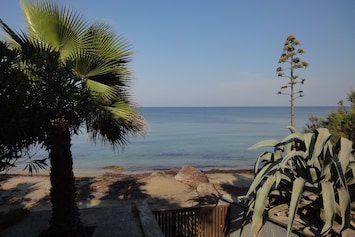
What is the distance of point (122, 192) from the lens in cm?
1134

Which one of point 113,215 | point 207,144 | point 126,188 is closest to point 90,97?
point 113,215

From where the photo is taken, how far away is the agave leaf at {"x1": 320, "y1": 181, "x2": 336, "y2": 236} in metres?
3.14

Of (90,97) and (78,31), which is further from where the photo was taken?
Result: (78,31)

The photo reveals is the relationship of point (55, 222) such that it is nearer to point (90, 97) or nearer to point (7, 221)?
point (7, 221)

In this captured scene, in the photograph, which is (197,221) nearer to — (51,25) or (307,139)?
(307,139)

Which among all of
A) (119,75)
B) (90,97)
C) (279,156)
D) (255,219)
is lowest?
(255,219)

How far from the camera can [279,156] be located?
438 cm

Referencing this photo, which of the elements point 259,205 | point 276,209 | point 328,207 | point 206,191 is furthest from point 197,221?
point 206,191

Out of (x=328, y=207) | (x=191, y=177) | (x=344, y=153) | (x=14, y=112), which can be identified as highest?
(x=14, y=112)

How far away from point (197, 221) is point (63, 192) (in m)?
2.28

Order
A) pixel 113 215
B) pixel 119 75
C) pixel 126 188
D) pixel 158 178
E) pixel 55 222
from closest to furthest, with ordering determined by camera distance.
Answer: pixel 55 222 → pixel 119 75 → pixel 113 215 → pixel 126 188 → pixel 158 178

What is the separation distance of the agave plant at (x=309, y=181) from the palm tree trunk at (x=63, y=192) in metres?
2.59

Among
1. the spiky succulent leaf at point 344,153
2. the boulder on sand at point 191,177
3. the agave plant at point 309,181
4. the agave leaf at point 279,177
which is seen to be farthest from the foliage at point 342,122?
the boulder on sand at point 191,177

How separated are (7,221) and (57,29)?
349cm
